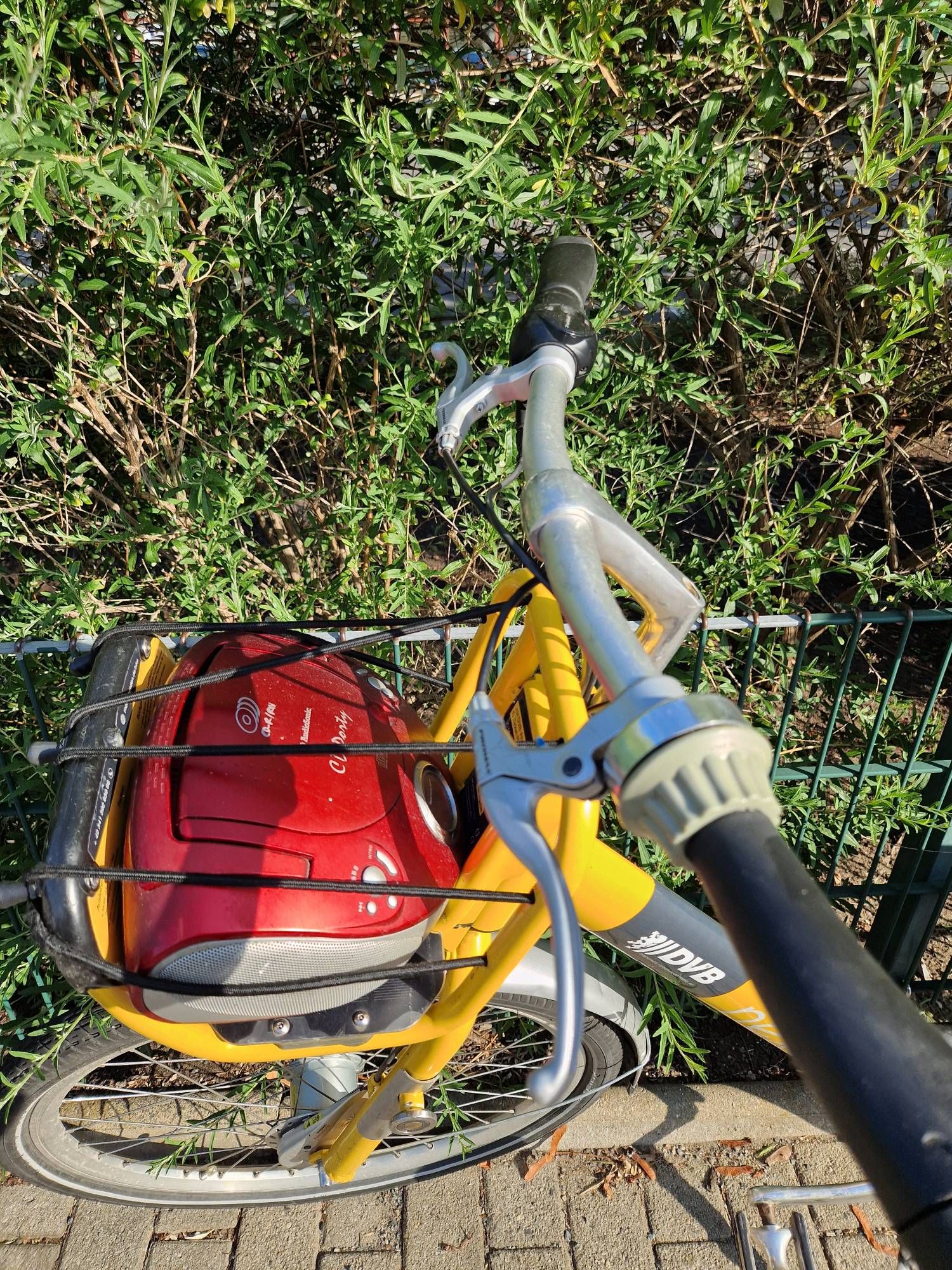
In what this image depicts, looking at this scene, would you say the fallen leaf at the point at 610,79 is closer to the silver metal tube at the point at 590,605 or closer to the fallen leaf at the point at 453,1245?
the silver metal tube at the point at 590,605

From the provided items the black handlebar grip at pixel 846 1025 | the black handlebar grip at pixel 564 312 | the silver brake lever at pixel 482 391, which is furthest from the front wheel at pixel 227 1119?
the black handlebar grip at pixel 846 1025

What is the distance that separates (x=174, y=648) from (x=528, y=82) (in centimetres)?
157

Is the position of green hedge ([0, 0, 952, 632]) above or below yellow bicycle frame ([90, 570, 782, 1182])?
above

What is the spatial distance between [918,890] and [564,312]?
225 cm

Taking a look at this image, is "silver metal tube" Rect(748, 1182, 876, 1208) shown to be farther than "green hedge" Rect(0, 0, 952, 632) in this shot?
Yes

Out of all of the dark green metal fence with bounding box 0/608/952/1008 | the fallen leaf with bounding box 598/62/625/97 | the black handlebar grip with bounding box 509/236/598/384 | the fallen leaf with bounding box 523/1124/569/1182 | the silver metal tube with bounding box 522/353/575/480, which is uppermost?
the fallen leaf with bounding box 598/62/625/97

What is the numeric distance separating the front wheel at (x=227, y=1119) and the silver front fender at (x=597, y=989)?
63 millimetres

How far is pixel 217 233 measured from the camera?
2309 mm

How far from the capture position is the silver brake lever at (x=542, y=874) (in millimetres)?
717

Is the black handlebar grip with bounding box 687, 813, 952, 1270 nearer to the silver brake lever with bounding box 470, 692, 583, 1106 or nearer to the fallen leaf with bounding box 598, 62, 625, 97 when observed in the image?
the silver brake lever with bounding box 470, 692, 583, 1106

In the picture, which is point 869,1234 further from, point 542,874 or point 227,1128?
point 542,874

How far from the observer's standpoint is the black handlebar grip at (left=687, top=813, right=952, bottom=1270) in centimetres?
52

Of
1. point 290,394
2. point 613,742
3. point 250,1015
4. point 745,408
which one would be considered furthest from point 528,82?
point 250,1015

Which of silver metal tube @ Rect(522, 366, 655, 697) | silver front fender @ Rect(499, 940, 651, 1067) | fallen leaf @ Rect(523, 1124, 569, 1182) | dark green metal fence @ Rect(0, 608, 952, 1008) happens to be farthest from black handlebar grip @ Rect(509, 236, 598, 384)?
fallen leaf @ Rect(523, 1124, 569, 1182)
